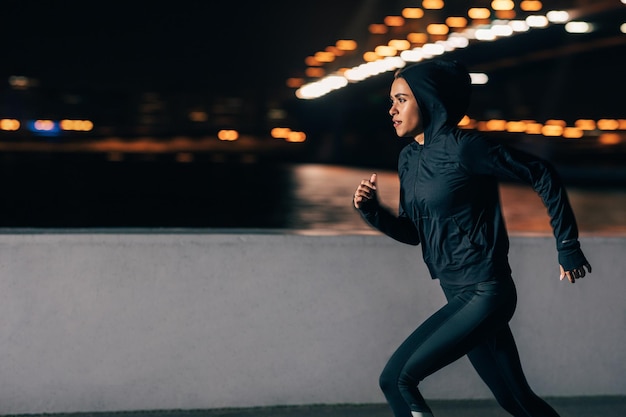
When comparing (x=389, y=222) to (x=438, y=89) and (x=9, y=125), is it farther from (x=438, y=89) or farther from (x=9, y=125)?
(x=9, y=125)

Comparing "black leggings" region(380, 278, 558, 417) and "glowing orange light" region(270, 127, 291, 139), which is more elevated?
"black leggings" region(380, 278, 558, 417)

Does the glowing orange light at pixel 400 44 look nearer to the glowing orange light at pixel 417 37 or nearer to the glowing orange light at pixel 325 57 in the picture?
the glowing orange light at pixel 417 37

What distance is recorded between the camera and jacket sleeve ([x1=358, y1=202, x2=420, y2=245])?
3.40 m

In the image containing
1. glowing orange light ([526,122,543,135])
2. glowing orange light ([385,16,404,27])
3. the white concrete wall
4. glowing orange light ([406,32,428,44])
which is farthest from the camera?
glowing orange light ([385,16,404,27])

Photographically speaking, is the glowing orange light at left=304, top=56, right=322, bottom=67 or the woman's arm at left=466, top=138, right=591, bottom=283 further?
the glowing orange light at left=304, top=56, right=322, bottom=67

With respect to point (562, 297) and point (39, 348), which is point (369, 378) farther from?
point (39, 348)

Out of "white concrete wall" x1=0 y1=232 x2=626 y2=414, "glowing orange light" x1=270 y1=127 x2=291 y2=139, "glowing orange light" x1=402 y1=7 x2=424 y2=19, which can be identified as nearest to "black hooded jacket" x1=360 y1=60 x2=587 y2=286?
"white concrete wall" x1=0 y1=232 x2=626 y2=414

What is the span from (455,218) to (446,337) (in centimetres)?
39

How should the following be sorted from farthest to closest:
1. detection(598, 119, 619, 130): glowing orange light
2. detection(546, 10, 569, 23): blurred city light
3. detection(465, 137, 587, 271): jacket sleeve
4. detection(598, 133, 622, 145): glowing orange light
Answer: detection(598, 119, 619, 130): glowing orange light, detection(598, 133, 622, 145): glowing orange light, detection(546, 10, 569, 23): blurred city light, detection(465, 137, 587, 271): jacket sleeve

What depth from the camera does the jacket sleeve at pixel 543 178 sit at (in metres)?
3.12

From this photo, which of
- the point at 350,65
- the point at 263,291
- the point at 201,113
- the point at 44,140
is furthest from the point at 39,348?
the point at 201,113

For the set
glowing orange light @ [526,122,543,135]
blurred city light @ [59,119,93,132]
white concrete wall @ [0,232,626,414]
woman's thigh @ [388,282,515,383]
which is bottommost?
blurred city light @ [59,119,93,132]

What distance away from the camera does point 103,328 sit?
15.4ft

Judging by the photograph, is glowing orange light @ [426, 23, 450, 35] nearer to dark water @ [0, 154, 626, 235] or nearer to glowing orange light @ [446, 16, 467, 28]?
glowing orange light @ [446, 16, 467, 28]
